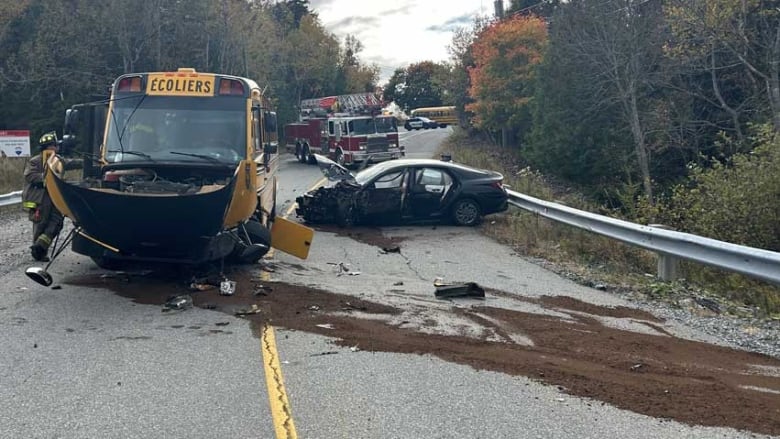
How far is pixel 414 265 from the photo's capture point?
425 inches

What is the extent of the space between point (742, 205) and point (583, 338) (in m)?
5.99

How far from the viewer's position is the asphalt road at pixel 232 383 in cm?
457

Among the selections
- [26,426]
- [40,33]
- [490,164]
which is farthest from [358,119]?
[26,426]

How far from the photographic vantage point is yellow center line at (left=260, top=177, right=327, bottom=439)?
14.8ft

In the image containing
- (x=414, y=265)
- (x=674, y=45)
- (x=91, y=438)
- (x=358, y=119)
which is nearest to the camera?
(x=91, y=438)

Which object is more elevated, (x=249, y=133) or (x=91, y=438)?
(x=249, y=133)

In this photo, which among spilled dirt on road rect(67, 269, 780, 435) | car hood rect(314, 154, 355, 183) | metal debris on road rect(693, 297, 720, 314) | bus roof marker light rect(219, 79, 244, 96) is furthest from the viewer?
car hood rect(314, 154, 355, 183)

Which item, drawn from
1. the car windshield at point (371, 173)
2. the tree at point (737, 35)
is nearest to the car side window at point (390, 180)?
the car windshield at point (371, 173)

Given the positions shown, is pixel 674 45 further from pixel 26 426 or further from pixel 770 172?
pixel 26 426

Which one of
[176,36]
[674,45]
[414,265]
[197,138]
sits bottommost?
[414,265]

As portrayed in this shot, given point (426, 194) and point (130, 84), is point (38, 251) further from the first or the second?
point (426, 194)

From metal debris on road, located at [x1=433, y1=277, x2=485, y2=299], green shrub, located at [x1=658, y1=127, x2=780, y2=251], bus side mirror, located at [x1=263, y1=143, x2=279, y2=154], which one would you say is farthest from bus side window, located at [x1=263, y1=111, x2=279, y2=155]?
green shrub, located at [x1=658, y1=127, x2=780, y2=251]

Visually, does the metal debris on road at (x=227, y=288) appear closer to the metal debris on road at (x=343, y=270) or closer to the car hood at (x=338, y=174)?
the metal debris on road at (x=343, y=270)

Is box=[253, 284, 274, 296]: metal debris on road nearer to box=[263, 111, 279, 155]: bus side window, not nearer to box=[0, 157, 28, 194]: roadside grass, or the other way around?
box=[263, 111, 279, 155]: bus side window
